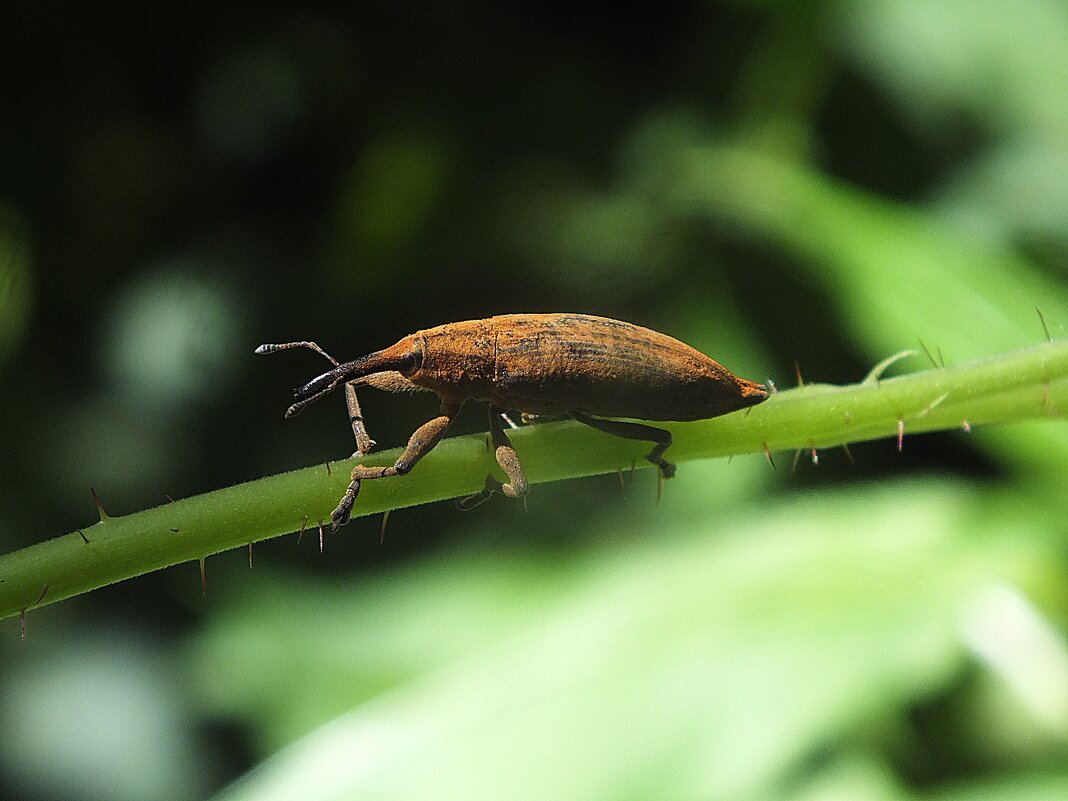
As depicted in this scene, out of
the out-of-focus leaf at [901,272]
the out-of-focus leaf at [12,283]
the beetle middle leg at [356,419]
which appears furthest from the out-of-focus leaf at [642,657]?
the out-of-focus leaf at [12,283]

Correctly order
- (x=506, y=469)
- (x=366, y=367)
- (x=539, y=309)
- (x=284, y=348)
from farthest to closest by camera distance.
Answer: (x=539, y=309) < (x=284, y=348) < (x=366, y=367) < (x=506, y=469)

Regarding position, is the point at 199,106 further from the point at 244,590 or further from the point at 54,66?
the point at 244,590

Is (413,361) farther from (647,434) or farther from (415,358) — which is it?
(647,434)

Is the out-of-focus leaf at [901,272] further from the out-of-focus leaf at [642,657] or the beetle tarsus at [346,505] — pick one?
the beetle tarsus at [346,505]

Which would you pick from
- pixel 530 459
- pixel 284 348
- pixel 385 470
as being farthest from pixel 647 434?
pixel 284 348

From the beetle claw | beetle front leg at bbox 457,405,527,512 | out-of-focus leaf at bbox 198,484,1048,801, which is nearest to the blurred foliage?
out-of-focus leaf at bbox 198,484,1048,801

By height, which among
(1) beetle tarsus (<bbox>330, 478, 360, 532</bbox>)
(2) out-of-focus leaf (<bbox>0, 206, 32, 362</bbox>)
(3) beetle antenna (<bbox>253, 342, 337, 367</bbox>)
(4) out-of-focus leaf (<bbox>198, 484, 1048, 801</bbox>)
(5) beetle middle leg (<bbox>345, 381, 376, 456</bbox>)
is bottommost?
(4) out-of-focus leaf (<bbox>198, 484, 1048, 801</bbox>)

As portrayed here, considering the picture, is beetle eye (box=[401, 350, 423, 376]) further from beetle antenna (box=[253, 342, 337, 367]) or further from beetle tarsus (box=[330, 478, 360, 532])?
beetle tarsus (box=[330, 478, 360, 532])
